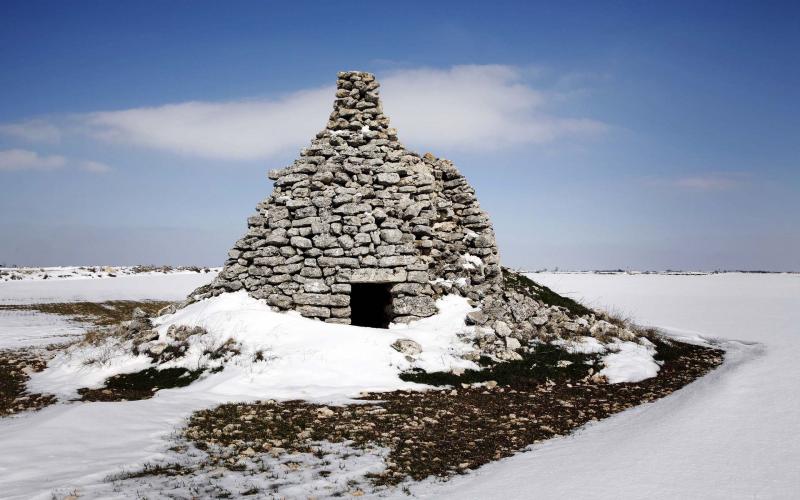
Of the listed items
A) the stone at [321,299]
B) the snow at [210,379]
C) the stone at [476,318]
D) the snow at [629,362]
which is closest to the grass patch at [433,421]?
the snow at [629,362]

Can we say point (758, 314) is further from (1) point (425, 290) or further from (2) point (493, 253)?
(1) point (425, 290)

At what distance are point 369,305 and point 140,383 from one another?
7990 millimetres

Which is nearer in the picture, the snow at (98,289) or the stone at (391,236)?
the stone at (391,236)

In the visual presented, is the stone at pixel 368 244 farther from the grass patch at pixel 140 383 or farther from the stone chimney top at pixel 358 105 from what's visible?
the grass patch at pixel 140 383

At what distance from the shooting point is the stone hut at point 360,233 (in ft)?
45.6

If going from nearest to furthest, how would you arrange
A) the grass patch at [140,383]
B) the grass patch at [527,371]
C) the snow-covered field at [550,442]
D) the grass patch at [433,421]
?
the snow-covered field at [550,442]
the grass patch at [433,421]
the grass patch at [140,383]
the grass patch at [527,371]

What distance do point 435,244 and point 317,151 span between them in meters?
4.59

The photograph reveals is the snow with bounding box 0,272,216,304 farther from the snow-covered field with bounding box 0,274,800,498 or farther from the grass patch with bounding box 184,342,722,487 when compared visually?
the grass patch with bounding box 184,342,722,487

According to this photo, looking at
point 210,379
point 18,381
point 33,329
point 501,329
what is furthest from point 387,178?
point 33,329

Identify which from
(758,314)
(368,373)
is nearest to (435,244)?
(368,373)

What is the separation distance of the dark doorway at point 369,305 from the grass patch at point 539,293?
4.12 meters

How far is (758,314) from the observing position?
25641 millimetres

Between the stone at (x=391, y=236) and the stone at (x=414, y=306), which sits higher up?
the stone at (x=391, y=236)

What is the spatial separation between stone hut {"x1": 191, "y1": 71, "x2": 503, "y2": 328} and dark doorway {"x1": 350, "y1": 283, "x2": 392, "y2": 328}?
10 centimetres
